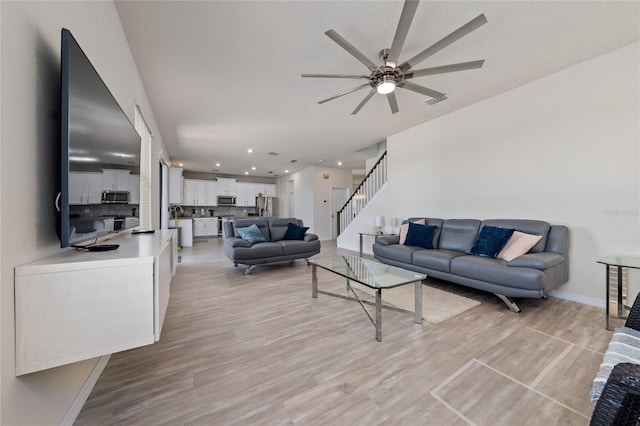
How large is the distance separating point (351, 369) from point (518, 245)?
2.58 m

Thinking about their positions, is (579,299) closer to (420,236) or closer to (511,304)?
(511,304)

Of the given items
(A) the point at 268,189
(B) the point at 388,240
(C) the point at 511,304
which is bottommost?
(C) the point at 511,304

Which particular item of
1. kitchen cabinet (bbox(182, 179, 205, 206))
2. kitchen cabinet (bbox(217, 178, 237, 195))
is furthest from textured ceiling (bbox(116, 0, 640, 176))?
kitchen cabinet (bbox(217, 178, 237, 195))

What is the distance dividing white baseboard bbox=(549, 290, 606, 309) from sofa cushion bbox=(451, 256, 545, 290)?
92 cm

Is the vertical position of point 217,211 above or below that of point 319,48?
below

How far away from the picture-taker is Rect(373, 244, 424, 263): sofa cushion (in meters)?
3.69

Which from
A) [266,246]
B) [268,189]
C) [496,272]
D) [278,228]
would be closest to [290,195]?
[268,189]

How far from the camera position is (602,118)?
273 centimetres

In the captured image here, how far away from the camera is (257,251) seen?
4.07m

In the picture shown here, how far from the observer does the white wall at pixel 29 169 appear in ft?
2.76

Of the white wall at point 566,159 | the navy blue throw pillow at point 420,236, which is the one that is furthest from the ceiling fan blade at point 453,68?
the navy blue throw pillow at point 420,236

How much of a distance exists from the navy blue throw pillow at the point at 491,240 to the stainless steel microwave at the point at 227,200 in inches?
358

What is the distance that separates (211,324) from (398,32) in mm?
2944

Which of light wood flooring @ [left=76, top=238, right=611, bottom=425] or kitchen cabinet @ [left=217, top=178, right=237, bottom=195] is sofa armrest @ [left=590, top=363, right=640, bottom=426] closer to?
light wood flooring @ [left=76, top=238, right=611, bottom=425]
